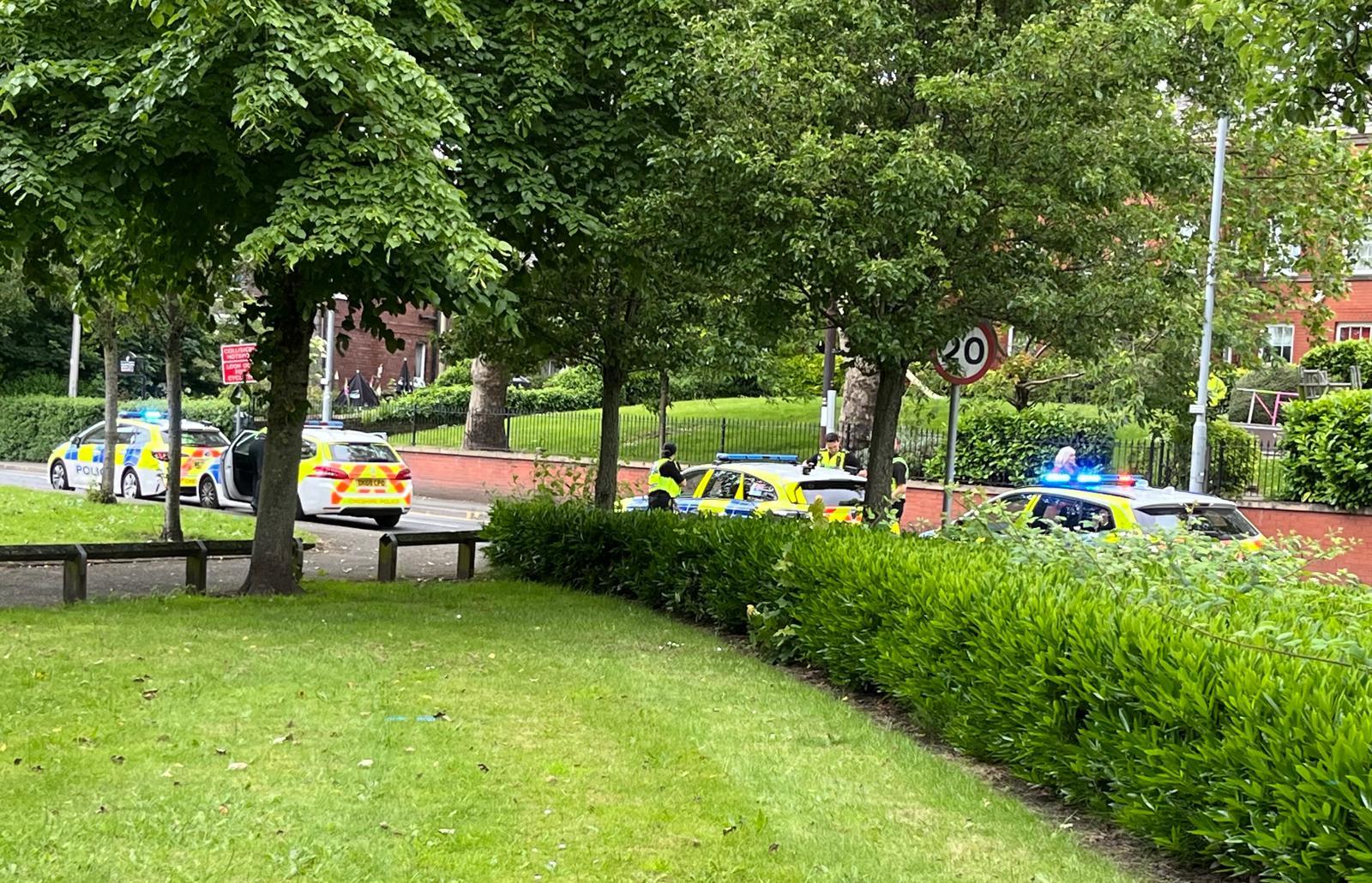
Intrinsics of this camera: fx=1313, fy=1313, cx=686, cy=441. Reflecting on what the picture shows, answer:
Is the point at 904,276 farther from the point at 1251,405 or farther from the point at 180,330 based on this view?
the point at 1251,405

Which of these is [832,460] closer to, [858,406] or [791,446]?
[858,406]

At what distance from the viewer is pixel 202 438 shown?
79.2 feet

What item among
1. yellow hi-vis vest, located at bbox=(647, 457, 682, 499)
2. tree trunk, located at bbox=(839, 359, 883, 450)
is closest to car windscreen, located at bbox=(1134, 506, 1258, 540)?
yellow hi-vis vest, located at bbox=(647, 457, 682, 499)

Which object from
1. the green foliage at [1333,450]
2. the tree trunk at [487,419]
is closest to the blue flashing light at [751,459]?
the green foliage at [1333,450]

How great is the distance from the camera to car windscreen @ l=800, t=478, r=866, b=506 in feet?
48.6

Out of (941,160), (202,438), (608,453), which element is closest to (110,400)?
(202,438)

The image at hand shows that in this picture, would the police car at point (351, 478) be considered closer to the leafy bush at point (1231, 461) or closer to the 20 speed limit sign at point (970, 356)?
the 20 speed limit sign at point (970, 356)

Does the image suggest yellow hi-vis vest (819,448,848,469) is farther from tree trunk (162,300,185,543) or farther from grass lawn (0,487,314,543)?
tree trunk (162,300,185,543)

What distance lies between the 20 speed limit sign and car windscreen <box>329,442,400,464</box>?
1248 centimetres

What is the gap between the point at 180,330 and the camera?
15258mm

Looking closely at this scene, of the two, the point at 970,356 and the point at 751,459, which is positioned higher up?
the point at 970,356

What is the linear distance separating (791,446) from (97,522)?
564 inches

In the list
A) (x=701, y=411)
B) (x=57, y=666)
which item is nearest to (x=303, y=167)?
(x=57, y=666)

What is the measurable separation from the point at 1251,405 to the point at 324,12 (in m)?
25.2
